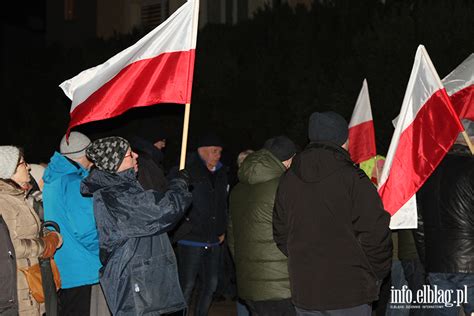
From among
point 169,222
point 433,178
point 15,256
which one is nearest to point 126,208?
point 169,222

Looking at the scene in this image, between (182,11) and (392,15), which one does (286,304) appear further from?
(392,15)

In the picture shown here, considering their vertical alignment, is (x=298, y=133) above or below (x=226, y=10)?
below

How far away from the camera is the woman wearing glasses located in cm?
536

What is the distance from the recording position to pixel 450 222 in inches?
242

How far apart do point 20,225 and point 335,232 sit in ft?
6.69

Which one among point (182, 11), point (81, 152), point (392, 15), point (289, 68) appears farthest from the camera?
point (289, 68)

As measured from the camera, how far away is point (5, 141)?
56.9 feet

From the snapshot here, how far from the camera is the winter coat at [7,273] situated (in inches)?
201

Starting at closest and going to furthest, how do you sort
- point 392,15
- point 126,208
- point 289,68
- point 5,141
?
point 126,208, point 392,15, point 289,68, point 5,141

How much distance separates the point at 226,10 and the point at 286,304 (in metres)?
12.3

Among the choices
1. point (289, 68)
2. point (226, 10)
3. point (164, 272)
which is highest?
point (226, 10)

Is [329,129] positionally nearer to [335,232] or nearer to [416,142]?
[335,232]

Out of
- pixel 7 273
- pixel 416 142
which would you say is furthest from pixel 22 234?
pixel 416 142

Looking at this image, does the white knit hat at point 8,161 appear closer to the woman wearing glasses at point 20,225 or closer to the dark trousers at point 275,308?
the woman wearing glasses at point 20,225
